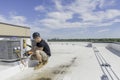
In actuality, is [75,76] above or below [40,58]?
below

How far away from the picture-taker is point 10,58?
6.78m

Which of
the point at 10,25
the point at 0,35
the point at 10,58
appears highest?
the point at 10,25

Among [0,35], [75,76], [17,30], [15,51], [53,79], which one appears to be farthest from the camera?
[17,30]

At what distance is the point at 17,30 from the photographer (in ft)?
81.8

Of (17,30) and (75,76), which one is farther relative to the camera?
(17,30)

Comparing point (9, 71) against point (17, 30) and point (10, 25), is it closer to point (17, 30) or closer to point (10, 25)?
point (10, 25)

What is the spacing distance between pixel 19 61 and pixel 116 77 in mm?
3837

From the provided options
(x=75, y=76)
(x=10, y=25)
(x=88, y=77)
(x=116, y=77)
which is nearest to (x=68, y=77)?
(x=75, y=76)

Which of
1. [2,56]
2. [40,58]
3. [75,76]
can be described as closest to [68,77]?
[75,76]

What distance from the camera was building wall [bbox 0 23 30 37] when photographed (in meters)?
20.7

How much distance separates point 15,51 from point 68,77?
2616 millimetres

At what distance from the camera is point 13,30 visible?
78.0 ft

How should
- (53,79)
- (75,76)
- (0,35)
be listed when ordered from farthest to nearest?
(0,35) < (75,76) < (53,79)

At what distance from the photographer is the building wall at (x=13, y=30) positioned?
68.0 feet
